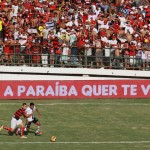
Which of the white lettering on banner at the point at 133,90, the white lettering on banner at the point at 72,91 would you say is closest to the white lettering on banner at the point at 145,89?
the white lettering on banner at the point at 133,90

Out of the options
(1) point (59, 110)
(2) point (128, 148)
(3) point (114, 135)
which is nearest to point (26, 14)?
(1) point (59, 110)

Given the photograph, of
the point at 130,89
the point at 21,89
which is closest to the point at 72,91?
the point at 21,89

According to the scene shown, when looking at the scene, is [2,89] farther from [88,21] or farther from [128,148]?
[128,148]

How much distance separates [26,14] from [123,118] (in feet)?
29.6

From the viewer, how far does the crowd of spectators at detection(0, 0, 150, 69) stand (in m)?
40.1

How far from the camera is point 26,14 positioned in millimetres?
41406

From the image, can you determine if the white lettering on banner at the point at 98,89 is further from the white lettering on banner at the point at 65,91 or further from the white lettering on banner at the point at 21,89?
the white lettering on banner at the point at 21,89

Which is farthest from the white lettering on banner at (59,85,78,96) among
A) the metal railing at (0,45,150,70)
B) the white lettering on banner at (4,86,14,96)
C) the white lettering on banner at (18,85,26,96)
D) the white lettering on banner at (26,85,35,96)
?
the white lettering on banner at (4,86,14,96)

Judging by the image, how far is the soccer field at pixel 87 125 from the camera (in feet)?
100

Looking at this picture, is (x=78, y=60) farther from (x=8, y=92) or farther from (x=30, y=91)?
(x=8, y=92)

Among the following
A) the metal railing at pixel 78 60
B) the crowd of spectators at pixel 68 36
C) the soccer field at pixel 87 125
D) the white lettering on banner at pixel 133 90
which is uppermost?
the crowd of spectators at pixel 68 36

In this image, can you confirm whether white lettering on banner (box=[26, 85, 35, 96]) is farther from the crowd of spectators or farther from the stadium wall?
the crowd of spectators

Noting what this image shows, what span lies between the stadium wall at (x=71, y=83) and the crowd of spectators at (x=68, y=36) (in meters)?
0.49

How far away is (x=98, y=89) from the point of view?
4091 cm
